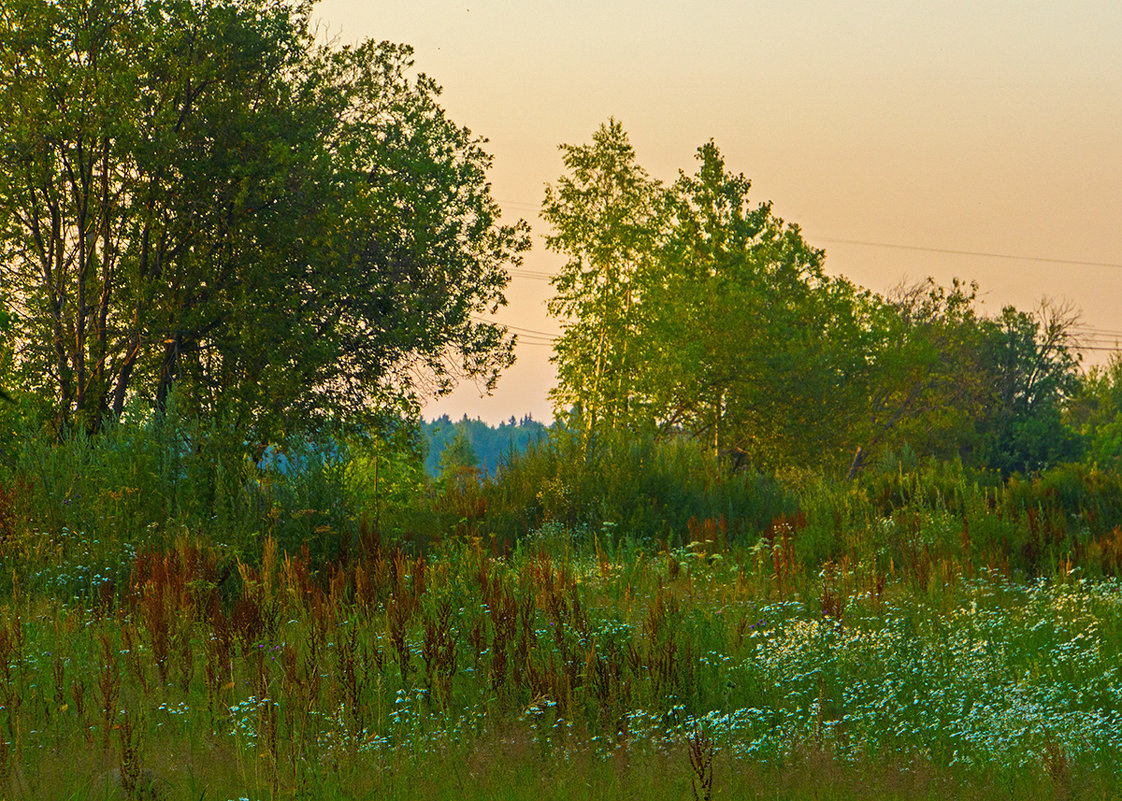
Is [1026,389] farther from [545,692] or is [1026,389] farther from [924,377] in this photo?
[545,692]

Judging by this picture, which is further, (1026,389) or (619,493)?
(1026,389)

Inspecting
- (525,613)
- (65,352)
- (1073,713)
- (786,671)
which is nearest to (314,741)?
(525,613)

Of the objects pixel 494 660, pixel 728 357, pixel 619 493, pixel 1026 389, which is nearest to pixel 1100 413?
pixel 1026 389

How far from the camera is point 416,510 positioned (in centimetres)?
1528

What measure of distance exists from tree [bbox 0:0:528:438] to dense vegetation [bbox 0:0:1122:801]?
0.08 m

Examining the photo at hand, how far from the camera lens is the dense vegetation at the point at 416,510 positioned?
17.0 feet

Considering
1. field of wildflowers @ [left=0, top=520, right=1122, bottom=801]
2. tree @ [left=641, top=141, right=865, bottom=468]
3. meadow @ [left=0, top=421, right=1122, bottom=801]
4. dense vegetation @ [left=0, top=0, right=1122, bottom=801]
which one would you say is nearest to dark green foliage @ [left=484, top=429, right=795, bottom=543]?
dense vegetation @ [left=0, top=0, right=1122, bottom=801]

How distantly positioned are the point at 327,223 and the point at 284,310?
170 cm

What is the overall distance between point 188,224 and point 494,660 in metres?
14.0

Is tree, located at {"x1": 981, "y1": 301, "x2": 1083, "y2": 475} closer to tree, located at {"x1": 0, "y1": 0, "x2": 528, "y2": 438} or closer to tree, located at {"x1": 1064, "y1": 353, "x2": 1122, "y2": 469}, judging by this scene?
tree, located at {"x1": 1064, "y1": 353, "x2": 1122, "y2": 469}

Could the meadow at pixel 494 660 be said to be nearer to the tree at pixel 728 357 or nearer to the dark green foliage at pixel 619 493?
the dark green foliage at pixel 619 493

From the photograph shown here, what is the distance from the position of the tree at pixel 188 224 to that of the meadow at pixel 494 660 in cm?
616

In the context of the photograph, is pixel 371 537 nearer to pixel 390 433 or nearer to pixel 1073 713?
pixel 1073 713

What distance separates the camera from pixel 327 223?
58.1ft
